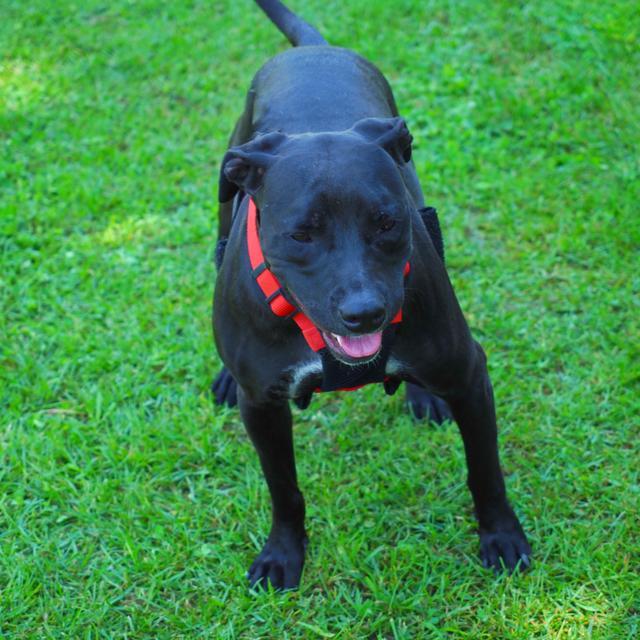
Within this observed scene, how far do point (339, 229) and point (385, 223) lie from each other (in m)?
0.13

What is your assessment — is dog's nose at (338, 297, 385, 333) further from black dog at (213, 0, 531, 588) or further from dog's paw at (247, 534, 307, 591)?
dog's paw at (247, 534, 307, 591)

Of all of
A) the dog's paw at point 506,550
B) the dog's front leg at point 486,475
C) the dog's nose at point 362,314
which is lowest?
the dog's paw at point 506,550

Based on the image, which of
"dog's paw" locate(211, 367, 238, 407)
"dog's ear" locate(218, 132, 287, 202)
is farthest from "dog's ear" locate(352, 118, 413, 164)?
"dog's paw" locate(211, 367, 238, 407)

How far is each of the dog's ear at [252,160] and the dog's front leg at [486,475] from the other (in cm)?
95

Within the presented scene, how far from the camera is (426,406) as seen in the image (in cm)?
381

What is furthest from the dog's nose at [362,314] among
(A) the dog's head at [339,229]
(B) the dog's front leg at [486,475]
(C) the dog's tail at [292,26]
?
(C) the dog's tail at [292,26]

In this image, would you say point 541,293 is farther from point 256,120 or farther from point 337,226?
point 337,226

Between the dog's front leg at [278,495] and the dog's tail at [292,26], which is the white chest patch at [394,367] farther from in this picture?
the dog's tail at [292,26]

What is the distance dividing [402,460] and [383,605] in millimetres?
706

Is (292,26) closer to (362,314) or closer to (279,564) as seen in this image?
(362,314)

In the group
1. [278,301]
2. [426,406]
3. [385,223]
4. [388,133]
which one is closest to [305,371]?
[278,301]

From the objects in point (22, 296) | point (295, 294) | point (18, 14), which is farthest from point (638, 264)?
point (18, 14)

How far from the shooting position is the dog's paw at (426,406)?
3783 millimetres

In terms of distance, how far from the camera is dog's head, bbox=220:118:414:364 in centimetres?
236
